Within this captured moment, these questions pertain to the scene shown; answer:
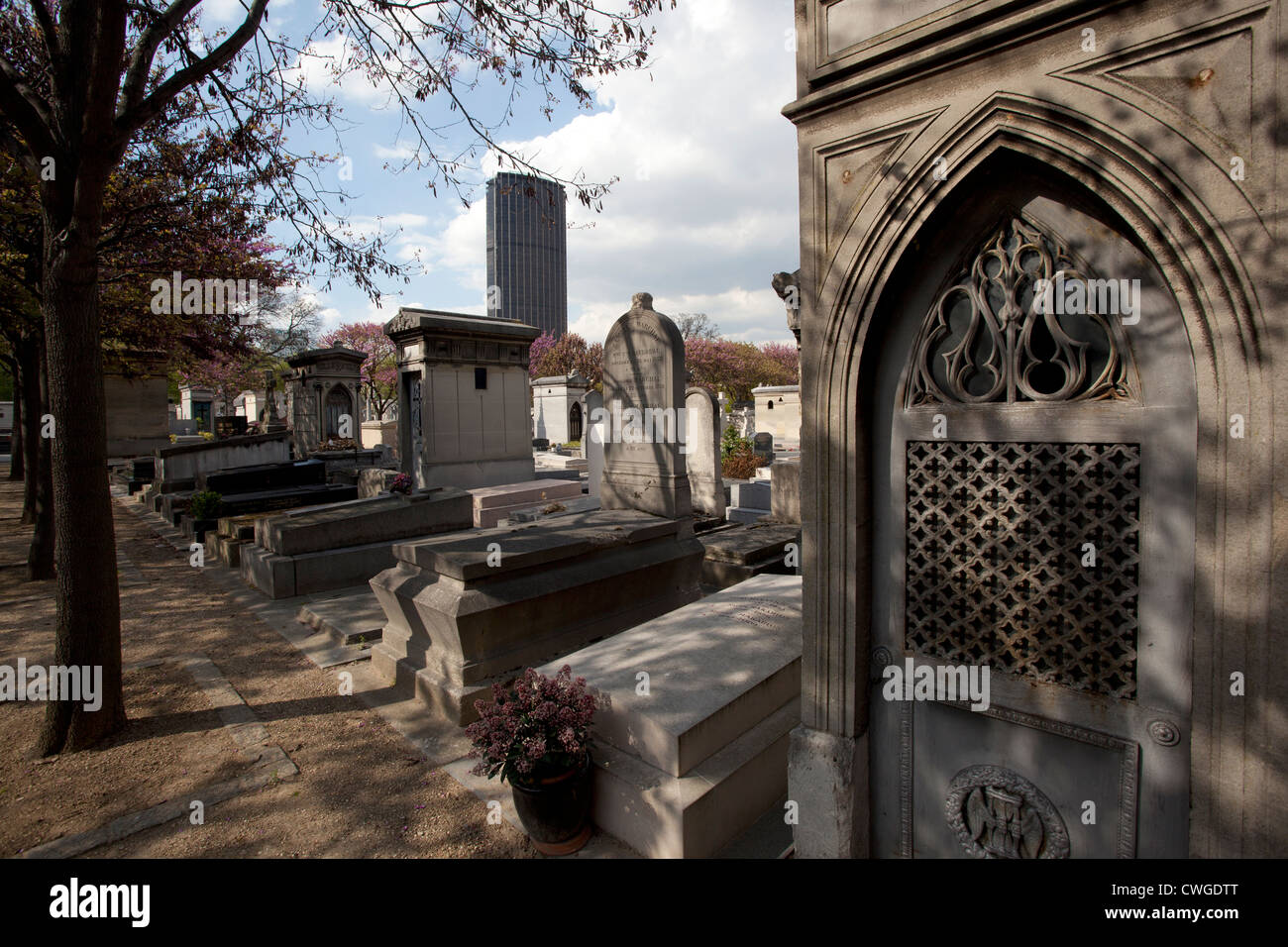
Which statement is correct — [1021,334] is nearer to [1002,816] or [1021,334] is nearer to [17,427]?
[1002,816]

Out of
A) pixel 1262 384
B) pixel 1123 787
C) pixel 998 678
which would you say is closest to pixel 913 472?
pixel 998 678

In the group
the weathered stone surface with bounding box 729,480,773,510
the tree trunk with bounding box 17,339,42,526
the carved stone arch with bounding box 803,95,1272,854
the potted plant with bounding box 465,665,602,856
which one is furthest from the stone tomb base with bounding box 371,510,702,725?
the tree trunk with bounding box 17,339,42,526

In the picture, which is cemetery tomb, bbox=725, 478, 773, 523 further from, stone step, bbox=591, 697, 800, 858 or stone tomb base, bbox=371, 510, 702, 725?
stone step, bbox=591, 697, 800, 858

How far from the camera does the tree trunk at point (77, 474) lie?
4.19 m

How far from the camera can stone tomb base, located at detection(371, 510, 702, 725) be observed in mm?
4812

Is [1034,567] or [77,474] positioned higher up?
[77,474]

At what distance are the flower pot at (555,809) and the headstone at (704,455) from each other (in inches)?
305

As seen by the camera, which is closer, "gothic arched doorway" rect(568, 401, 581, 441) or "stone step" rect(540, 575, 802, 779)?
"stone step" rect(540, 575, 802, 779)

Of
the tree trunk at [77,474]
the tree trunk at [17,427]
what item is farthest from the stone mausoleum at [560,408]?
the tree trunk at [77,474]

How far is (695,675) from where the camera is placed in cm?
384

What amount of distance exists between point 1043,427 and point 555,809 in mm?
2916

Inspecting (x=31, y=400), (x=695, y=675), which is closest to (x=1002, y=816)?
(x=695, y=675)

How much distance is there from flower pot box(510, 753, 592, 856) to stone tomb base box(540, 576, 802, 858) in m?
0.19

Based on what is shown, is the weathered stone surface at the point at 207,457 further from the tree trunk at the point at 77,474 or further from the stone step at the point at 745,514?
the stone step at the point at 745,514
